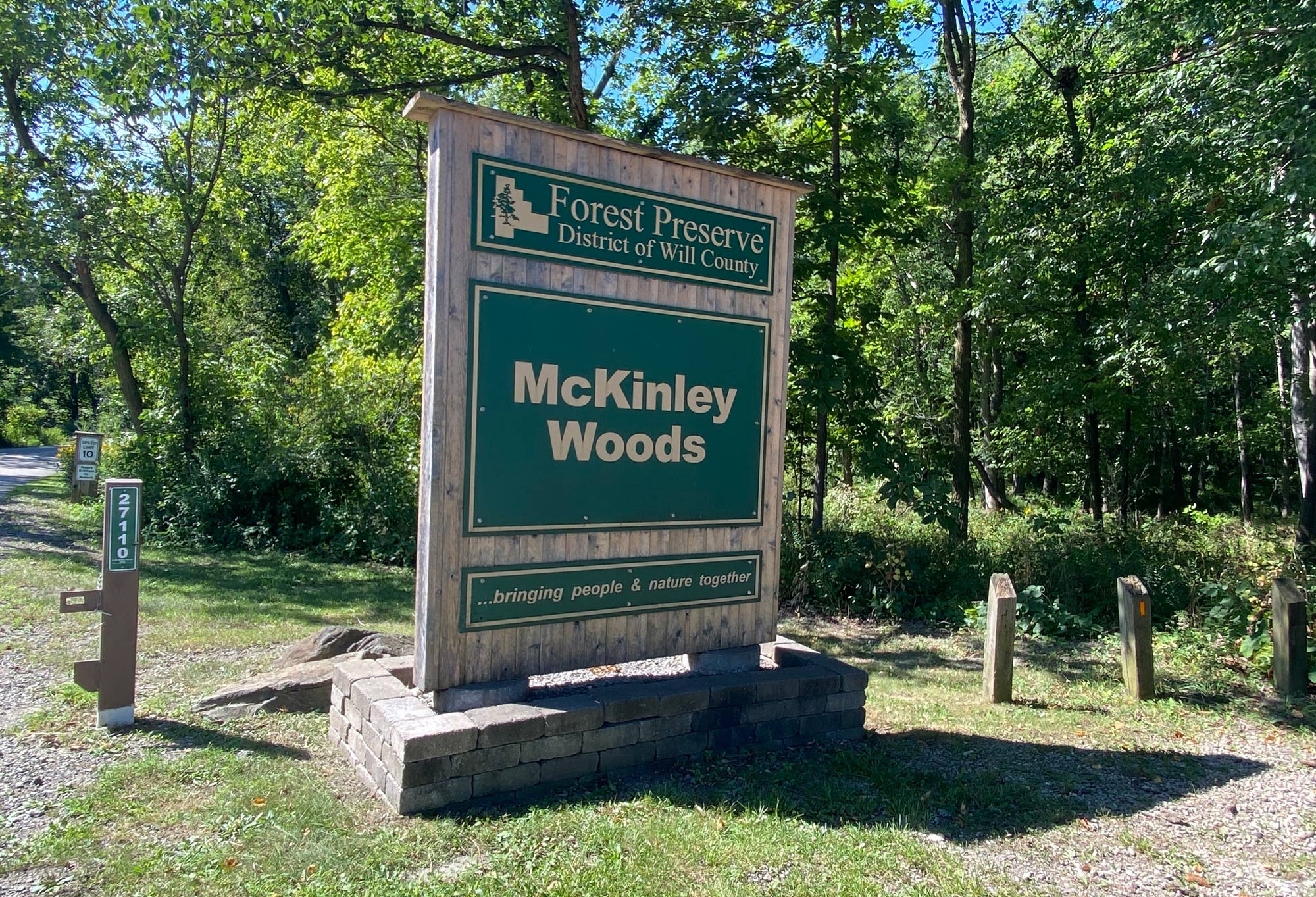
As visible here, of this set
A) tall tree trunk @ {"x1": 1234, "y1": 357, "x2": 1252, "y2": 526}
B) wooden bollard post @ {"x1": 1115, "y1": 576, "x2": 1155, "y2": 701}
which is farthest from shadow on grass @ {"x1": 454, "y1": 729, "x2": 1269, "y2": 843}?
tall tree trunk @ {"x1": 1234, "y1": 357, "x2": 1252, "y2": 526}

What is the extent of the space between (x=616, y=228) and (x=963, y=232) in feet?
34.6

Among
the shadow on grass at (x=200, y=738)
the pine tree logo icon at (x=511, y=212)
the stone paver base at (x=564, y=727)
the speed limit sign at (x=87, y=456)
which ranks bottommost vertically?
the shadow on grass at (x=200, y=738)

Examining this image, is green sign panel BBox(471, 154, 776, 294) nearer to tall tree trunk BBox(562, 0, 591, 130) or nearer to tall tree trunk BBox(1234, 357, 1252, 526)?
tall tree trunk BBox(562, 0, 591, 130)

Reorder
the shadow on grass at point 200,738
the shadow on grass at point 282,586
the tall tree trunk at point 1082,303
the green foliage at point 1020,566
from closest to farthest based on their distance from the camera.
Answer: the shadow on grass at point 200,738, the green foliage at point 1020,566, the shadow on grass at point 282,586, the tall tree trunk at point 1082,303

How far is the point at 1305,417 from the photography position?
12602 millimetres

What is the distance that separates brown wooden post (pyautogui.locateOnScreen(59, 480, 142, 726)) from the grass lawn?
0.22 metres

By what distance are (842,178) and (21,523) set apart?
1439cm

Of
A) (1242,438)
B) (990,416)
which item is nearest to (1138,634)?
(990,416)

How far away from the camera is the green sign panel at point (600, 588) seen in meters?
4.62

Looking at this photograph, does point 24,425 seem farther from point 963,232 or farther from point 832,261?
point 832,261

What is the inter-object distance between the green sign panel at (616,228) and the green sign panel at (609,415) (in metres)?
0.25

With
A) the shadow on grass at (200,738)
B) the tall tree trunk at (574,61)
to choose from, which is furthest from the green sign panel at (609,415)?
the tall tree trunk at (574,61)

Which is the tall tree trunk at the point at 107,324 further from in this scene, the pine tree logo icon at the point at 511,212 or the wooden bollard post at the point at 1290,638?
the wooden bollard post at the point at 1290,638

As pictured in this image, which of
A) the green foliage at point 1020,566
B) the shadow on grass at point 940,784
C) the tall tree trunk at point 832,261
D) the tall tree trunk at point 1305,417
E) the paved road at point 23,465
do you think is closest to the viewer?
the shadow on grass at point 940,784
